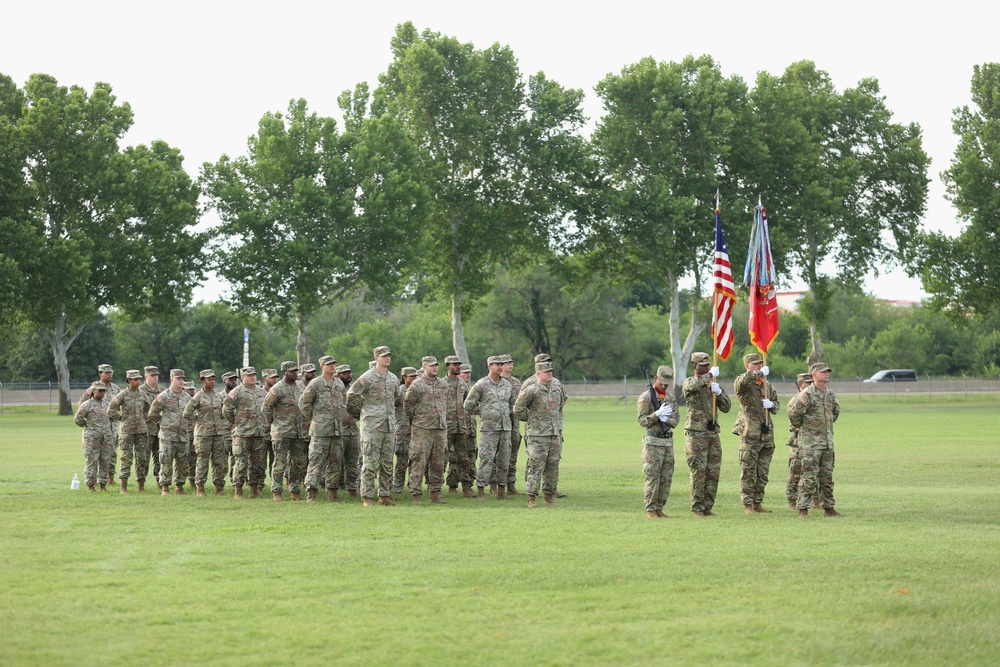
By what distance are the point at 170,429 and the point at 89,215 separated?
36.3 meters

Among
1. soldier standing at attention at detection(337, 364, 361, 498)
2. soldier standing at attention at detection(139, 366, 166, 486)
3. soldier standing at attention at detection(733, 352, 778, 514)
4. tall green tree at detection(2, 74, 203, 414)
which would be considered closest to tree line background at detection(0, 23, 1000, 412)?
tall green tree at detection(2, 74, 203, 414)

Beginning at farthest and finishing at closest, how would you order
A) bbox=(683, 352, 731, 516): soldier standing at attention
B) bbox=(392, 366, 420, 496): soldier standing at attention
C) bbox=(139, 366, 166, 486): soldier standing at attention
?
1. bbox=(139, 366, 166, 486): soldier standing at attention
2. bbox=(392, 366, 420, 496): soldier standing at attention
3. bbox=(683, 352, 731, 516): soldier standing at attention

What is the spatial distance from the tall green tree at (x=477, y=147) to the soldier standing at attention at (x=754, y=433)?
4330 centimetres

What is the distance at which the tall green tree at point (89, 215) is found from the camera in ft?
168

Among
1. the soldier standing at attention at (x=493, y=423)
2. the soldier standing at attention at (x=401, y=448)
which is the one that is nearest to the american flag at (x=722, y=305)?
the soldier standing at attention at (x=493, y=423)

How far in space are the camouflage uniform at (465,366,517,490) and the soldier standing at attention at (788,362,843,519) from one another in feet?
14.1

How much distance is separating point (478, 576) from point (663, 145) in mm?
50132

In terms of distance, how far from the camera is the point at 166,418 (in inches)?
789

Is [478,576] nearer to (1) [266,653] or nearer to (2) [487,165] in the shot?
(1) [266,653]

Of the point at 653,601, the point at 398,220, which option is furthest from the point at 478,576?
the point at 398,220

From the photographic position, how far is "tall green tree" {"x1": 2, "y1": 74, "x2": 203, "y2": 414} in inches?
2015

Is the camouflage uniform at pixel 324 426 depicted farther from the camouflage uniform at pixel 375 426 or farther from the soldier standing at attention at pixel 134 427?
the soldier standing at attention at pixel 134 427

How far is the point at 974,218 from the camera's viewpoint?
59500 millimetres

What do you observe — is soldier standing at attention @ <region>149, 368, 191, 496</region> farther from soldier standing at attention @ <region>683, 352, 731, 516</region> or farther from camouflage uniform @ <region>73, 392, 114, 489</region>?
soldier standing at attention @ <region>683, 352, 731, 516</region>
